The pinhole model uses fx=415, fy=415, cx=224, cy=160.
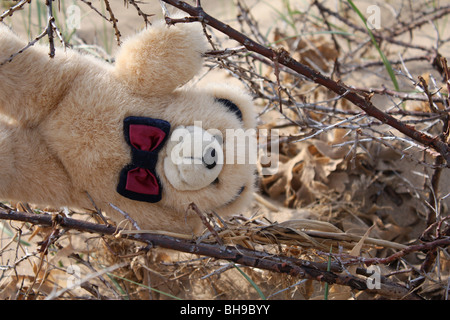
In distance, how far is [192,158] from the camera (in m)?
1.07

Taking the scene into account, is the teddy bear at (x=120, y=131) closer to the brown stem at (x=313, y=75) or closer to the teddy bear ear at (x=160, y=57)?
the teddy bear ear at (x=160, y=57)

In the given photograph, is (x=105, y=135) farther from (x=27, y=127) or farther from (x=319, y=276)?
(x=319, y=276)

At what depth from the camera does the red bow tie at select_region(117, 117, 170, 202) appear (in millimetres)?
1104

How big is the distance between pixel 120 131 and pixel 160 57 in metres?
0.22

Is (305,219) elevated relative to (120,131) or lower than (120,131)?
lower

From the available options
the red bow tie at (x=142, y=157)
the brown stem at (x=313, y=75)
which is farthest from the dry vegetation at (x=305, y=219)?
the red bow tie at (x=142, y=157)

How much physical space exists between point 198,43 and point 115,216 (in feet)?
1.79

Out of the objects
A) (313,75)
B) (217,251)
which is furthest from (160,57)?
(217,251)

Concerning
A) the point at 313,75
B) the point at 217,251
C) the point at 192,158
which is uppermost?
the point at 313,75

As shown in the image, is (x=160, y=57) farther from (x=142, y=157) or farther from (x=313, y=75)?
(x=313, y=75)

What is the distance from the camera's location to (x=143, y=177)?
1125mm

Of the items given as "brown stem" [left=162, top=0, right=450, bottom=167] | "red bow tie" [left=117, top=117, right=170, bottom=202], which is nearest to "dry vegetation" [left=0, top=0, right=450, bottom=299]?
"brown stem" [left=162, top=0, right=450, bottom=167]

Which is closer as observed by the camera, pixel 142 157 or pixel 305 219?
pixel 142 157

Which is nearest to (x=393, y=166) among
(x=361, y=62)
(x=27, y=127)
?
(x=361, y=62)
